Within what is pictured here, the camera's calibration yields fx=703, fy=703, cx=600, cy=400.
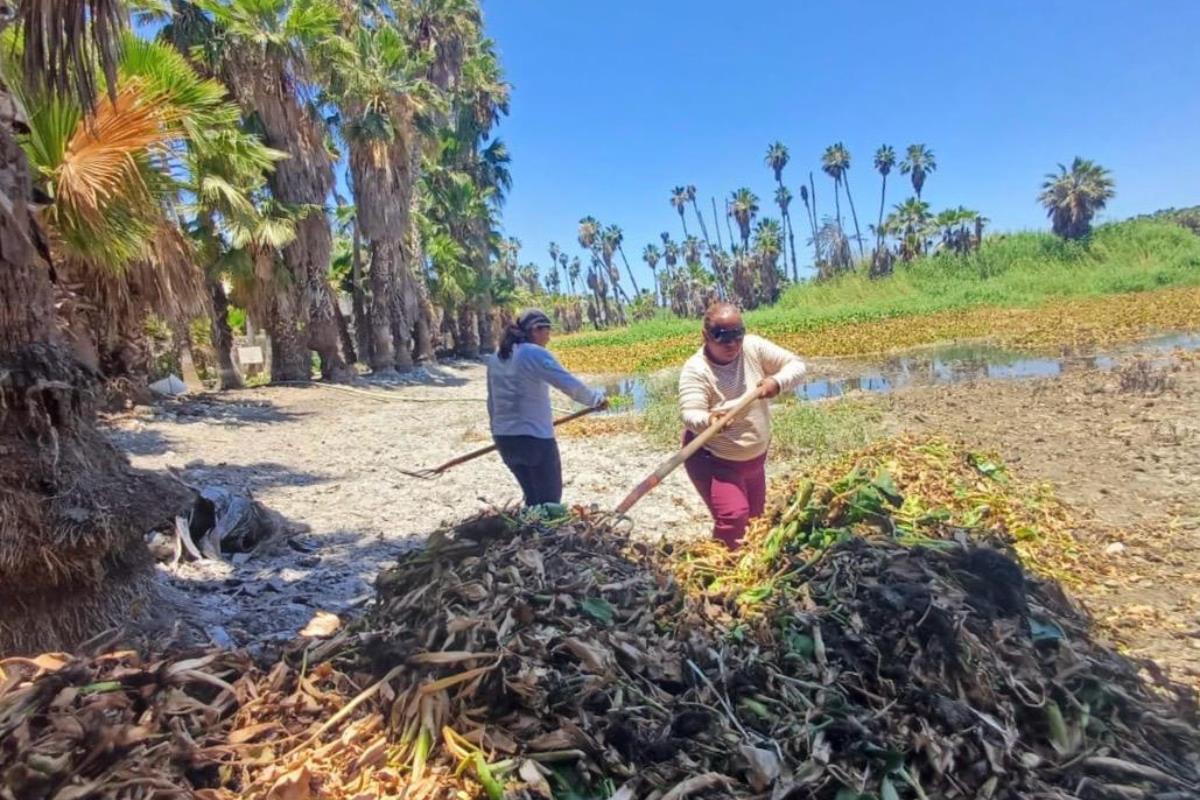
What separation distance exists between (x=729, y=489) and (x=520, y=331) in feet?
5.51

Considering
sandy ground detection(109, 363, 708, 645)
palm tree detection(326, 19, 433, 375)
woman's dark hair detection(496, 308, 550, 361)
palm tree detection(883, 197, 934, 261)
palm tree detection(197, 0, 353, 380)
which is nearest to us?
sandy ground detection(109, 363, 708, 645)

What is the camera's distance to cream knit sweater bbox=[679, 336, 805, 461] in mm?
3986

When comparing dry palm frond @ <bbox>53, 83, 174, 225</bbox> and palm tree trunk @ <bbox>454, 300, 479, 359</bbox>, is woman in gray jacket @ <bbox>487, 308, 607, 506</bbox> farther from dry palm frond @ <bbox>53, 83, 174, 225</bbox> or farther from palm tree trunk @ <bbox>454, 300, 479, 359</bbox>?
palm tree trunk @ <bbox>454, 300, 479, 359</bbox>

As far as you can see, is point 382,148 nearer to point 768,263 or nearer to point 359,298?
point 359,298

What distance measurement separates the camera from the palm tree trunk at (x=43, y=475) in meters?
2.79

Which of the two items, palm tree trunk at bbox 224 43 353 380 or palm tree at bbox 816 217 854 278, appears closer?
palm tree trunk at bbox 224 43 353 380

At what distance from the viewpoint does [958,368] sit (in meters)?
17.0

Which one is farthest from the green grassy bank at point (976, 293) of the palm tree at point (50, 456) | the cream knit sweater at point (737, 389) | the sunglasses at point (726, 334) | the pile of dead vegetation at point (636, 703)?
the pile of dead vegetation at point (636, 703)

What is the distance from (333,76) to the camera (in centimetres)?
1834

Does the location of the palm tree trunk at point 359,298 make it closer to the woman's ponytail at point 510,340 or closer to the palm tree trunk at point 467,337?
the palm tree trunk at point 467,337

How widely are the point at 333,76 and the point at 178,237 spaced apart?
33.5ft

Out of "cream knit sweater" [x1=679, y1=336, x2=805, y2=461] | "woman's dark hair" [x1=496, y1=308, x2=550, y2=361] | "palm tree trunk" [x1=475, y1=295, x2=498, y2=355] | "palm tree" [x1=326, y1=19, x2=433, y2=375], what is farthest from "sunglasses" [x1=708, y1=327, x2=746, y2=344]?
"palm tree trunk" [x1=475, y1=295, x2=498, y2=355]

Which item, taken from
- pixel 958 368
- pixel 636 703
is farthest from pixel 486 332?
pixel 636 703

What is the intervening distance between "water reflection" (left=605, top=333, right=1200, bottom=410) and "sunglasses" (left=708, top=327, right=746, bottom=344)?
10553 millimetres
